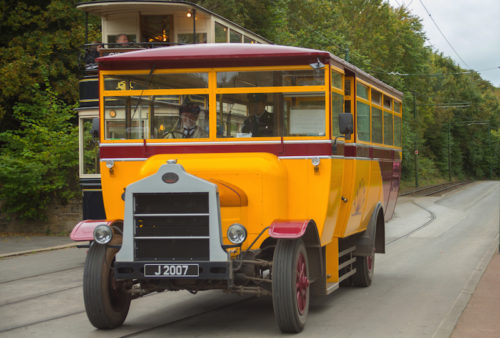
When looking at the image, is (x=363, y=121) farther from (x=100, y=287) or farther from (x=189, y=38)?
(x=189, y=38)

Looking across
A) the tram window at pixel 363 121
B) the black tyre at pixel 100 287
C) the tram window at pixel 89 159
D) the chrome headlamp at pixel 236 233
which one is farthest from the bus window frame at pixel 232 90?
the tram window at pixel 89 159

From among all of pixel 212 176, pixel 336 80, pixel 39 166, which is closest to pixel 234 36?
pixel 39 166

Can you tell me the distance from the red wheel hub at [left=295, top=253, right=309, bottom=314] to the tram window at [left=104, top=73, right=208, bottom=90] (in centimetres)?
224

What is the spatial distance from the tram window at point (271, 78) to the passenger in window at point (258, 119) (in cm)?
16

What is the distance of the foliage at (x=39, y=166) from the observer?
21.9 metres

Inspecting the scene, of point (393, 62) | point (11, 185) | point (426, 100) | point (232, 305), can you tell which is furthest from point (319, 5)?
point (232, 305)

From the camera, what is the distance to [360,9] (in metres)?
67.8

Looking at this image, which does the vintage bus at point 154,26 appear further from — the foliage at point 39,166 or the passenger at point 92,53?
the foliage at point 39,166

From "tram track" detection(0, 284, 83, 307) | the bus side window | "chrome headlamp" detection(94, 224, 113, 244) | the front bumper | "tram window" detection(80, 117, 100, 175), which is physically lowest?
"tram track" detection(0, 284, 83, 307)

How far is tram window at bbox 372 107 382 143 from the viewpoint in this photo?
41.1ft

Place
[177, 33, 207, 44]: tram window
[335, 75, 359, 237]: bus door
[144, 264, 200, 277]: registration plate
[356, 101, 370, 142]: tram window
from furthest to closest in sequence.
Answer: [177, 33, 207, 44]: tram window → [356, 101, 370, 142]: tram window → [335, 75, 359, 237]: bus door → [144, 264, 200, 277]: registration plate

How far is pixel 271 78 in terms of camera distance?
9141 millimetres

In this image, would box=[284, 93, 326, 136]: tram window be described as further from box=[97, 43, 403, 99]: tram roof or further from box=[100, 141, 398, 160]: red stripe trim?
box=[97, 43, 403, 99]: tram roof

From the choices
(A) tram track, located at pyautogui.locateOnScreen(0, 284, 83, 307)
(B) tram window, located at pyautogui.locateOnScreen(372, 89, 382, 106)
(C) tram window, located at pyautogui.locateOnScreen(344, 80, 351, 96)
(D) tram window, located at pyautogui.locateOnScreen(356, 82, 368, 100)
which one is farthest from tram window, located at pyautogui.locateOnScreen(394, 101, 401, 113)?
(A) tram track, located at pyautogui.locateOnScreen(0, 284, 83, 307)
